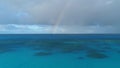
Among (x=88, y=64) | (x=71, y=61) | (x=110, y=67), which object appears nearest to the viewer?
(x=110, y=67)

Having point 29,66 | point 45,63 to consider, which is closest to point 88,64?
point 45,63

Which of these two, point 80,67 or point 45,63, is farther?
point 45,63

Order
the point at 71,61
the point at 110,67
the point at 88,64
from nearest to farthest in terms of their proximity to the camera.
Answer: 1. the point at 110,67
2. the point at 88,64
3. the point at 71,61

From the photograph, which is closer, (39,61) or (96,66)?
(96,66)

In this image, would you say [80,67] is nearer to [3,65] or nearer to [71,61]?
[71,61]

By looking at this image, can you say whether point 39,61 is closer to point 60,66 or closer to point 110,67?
point 60,66

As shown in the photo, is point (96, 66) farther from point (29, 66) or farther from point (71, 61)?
point (29, 66)

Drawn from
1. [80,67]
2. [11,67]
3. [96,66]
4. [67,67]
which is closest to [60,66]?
[67,67]
